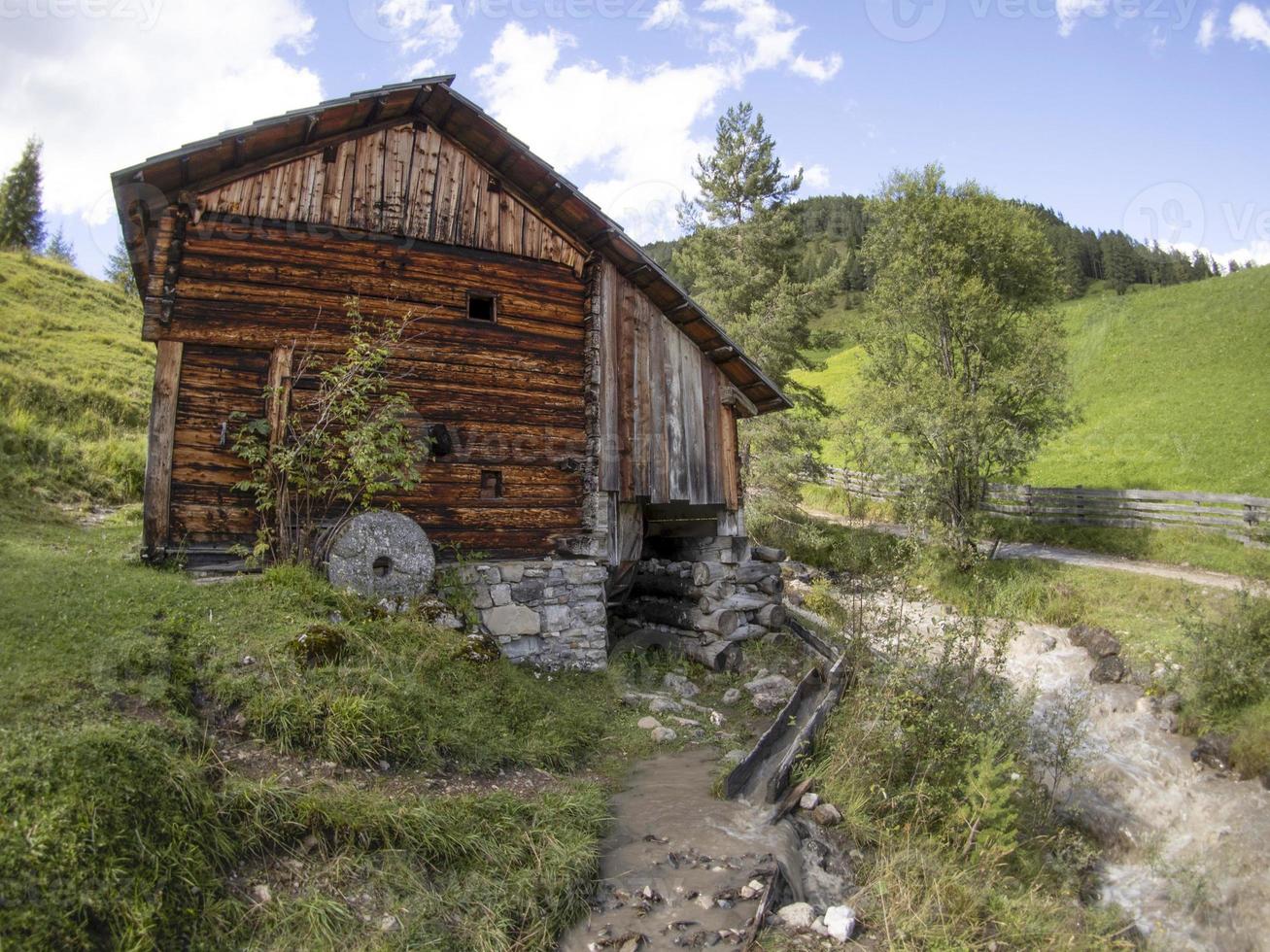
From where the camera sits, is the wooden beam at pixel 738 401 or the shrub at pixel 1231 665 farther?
the wooden beam at pixel 738 401

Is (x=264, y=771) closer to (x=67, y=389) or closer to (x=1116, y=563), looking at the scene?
(x=67, y=389)

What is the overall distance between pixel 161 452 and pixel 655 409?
22.9 ft

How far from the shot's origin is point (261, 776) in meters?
5.87

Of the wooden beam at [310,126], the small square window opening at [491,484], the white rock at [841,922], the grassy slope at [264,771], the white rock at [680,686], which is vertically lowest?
the white rock at [841,922]

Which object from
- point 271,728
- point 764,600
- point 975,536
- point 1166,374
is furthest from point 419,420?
point 1166,374

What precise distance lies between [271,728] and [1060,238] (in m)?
85.8

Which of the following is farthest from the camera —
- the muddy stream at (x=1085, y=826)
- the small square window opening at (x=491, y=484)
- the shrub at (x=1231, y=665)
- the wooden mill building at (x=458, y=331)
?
the shrub at (x=1231, y=665)

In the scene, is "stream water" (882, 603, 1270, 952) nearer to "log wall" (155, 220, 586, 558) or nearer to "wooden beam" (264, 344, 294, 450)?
"log wall" (155, 220, 586, 558)

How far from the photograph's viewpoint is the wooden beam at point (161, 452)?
9.38 meters

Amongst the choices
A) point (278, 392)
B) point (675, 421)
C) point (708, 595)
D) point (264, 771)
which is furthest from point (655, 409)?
point (264, 771)

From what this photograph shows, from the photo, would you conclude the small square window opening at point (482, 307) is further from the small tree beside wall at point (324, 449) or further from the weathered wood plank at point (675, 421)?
the weathered wood plank at point (675, 421)

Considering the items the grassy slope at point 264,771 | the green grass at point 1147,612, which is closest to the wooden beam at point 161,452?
the grassy slope at point 264,771

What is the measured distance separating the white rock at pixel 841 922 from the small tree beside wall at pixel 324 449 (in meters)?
6.88

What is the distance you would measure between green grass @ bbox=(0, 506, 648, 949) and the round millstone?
0.58 meters
